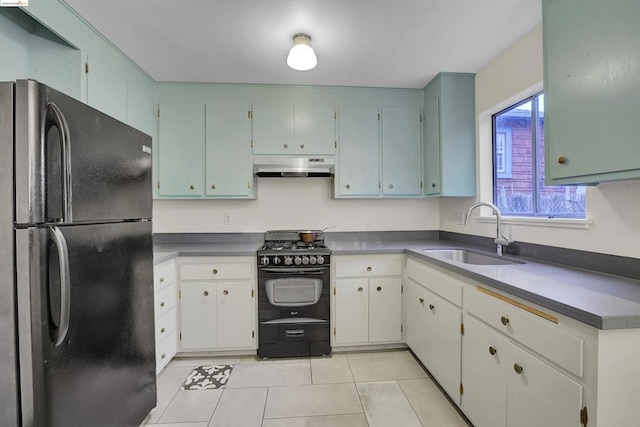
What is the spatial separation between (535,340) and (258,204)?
7.87 ft

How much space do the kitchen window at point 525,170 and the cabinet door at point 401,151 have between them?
2.19 feet

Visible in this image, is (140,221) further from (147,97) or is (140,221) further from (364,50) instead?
(364,50)

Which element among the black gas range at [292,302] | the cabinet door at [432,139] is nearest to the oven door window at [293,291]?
the black gas range at [292,302]

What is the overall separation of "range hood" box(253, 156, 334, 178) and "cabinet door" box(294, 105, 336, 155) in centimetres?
9

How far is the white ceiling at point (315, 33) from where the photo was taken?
163cm

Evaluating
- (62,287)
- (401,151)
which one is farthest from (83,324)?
(401,151)

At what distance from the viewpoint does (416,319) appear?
7.29ft

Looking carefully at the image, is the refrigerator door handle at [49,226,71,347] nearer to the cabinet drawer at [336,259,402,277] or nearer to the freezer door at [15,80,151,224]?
the freezer door at [15,80,151,224]

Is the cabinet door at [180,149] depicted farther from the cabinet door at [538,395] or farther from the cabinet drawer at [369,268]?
the cabinet door at [538,395]

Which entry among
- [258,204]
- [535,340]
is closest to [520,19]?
[535,340]

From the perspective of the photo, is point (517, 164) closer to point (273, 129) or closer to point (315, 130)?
point (315, 130)

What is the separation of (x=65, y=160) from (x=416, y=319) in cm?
231

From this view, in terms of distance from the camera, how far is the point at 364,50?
208cm

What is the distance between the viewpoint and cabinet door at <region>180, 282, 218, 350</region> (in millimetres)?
2303
